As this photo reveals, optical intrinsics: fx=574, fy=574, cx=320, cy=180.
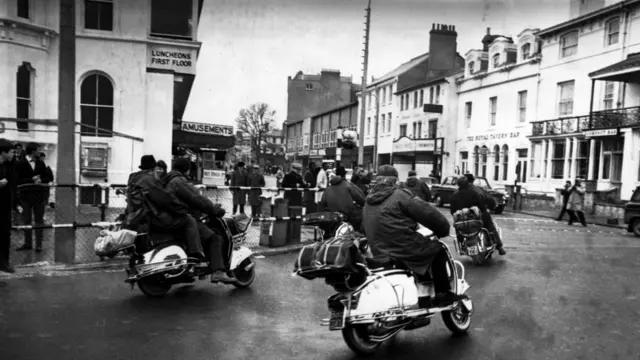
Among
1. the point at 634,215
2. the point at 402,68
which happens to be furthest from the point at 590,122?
the point at 402,68

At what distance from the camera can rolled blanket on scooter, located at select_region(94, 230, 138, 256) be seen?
7.41 m

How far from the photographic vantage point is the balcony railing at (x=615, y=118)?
2698 centimetres

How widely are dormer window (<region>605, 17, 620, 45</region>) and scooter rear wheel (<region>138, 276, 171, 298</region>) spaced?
28.8m

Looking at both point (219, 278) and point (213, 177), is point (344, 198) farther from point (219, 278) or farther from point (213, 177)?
point (213, 177)

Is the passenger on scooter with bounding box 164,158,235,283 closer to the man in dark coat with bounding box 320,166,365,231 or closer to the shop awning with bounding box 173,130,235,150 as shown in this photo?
the man in dark coat with bounding box 320,166,365,231

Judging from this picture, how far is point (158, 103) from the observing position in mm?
18594

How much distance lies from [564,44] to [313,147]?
152 feet

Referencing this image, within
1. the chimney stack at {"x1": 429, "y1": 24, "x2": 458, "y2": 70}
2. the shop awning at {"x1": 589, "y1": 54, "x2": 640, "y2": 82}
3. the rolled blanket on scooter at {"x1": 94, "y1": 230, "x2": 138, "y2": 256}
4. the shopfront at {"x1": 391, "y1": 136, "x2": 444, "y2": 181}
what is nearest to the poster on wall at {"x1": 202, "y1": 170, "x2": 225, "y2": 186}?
the shopfront at {"x1": 391, "y1": 136, "x2": 444, "y2": 181}

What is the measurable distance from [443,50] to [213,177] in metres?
24.7

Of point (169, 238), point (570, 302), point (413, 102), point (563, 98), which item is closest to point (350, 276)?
point (169, 238)

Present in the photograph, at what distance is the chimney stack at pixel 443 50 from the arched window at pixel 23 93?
3964 centimetres

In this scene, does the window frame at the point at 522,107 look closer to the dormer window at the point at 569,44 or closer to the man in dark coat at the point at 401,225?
the dormer window at the point at 569,44

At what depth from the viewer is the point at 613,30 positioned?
29.4 meters

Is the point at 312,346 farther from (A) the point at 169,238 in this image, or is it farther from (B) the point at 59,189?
(B) the point at 59,189
